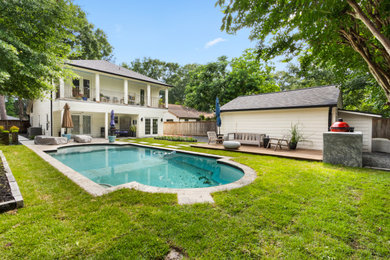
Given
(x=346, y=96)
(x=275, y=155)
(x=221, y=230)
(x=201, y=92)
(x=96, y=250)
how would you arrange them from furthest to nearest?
(x=201, y=92) < (x=346, y=96) < (x=275, y=155) < (x=221, y=230) < (x=96, y=250)

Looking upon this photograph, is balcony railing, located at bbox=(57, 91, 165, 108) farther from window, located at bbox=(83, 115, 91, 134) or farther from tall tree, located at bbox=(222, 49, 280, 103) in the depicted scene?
tall tree, located at bbox=(222, 49, 280, 103)

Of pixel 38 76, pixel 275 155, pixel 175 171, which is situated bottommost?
pixel 175 171

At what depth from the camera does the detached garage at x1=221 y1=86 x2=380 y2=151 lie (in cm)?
832

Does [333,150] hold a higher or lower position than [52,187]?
higher

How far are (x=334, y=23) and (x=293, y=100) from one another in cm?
768

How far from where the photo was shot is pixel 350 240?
208 cm

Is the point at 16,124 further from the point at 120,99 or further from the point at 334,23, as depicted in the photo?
the point at 334,23

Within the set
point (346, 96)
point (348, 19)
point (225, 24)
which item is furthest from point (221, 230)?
point (346, 96)

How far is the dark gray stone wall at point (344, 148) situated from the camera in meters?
5.40

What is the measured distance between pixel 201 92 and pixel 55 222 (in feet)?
63.6

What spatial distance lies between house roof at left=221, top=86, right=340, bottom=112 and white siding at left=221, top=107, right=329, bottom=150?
0.35 metres

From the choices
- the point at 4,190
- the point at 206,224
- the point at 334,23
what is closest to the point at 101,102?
the point at 4,190

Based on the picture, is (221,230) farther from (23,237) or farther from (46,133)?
(46,133)

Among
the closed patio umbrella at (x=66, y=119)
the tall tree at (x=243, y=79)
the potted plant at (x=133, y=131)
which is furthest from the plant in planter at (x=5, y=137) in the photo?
the tall tree at (x=243, y=79)
